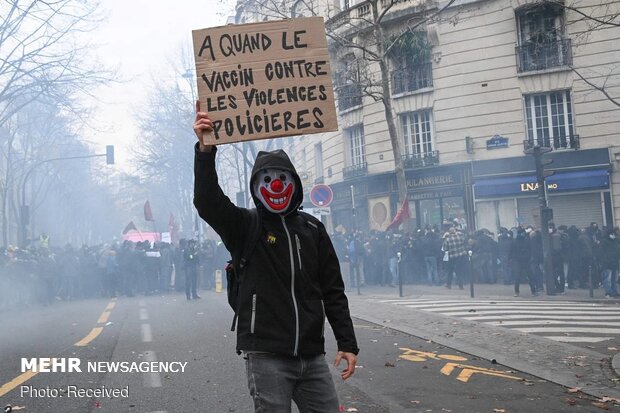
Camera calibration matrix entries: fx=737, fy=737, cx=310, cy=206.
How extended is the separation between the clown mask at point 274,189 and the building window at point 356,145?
95.3 ft

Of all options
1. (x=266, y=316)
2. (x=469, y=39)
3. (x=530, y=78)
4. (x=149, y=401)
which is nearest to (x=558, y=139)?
(x=530, y=78)

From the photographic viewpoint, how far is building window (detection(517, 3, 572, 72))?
2628 cm

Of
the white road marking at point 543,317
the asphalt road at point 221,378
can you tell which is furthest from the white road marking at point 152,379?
the white road marking at point 543,317

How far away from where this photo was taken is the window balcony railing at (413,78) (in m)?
29.8

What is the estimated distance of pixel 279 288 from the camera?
147 inches

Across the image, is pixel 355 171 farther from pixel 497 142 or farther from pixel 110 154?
pixel 110 154

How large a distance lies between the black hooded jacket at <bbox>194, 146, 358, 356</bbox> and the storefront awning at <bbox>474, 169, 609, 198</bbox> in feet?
78.9

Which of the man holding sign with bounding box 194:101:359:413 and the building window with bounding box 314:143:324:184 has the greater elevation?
the building window with bounding box 314:143:324:184

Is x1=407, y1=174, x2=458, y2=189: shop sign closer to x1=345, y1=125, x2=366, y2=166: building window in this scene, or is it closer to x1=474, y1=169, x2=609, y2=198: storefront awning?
x1=474, y1=169, x2=609, y2=198: storefront awning

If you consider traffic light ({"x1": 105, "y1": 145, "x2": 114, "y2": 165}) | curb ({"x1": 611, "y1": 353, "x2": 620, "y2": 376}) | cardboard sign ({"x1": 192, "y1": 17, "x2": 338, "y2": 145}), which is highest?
traffic light ({"x1": 105, "y1": 145, "x2": 114, "y2": 165})

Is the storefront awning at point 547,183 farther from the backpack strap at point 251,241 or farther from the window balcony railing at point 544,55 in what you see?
the backpack strap at point 251,241

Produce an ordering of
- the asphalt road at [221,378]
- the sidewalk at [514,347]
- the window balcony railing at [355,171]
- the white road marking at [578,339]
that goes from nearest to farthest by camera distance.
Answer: the asphalt road at [221,378] < the sidewalk at [514,347] < the white road marking at [578,339] < the window balcony railing at [355,171]

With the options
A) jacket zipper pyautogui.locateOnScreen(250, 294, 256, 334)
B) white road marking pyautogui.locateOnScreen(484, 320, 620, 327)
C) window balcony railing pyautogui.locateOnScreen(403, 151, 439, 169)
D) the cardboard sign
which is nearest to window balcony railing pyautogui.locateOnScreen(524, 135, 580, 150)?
window balcony railing pyautogui.locateOnScreen(403, 151, 439, 169)

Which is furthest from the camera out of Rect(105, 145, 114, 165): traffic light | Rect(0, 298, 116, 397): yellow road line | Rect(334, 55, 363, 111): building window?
Rect(105, 145, 114, 165): traffic light
